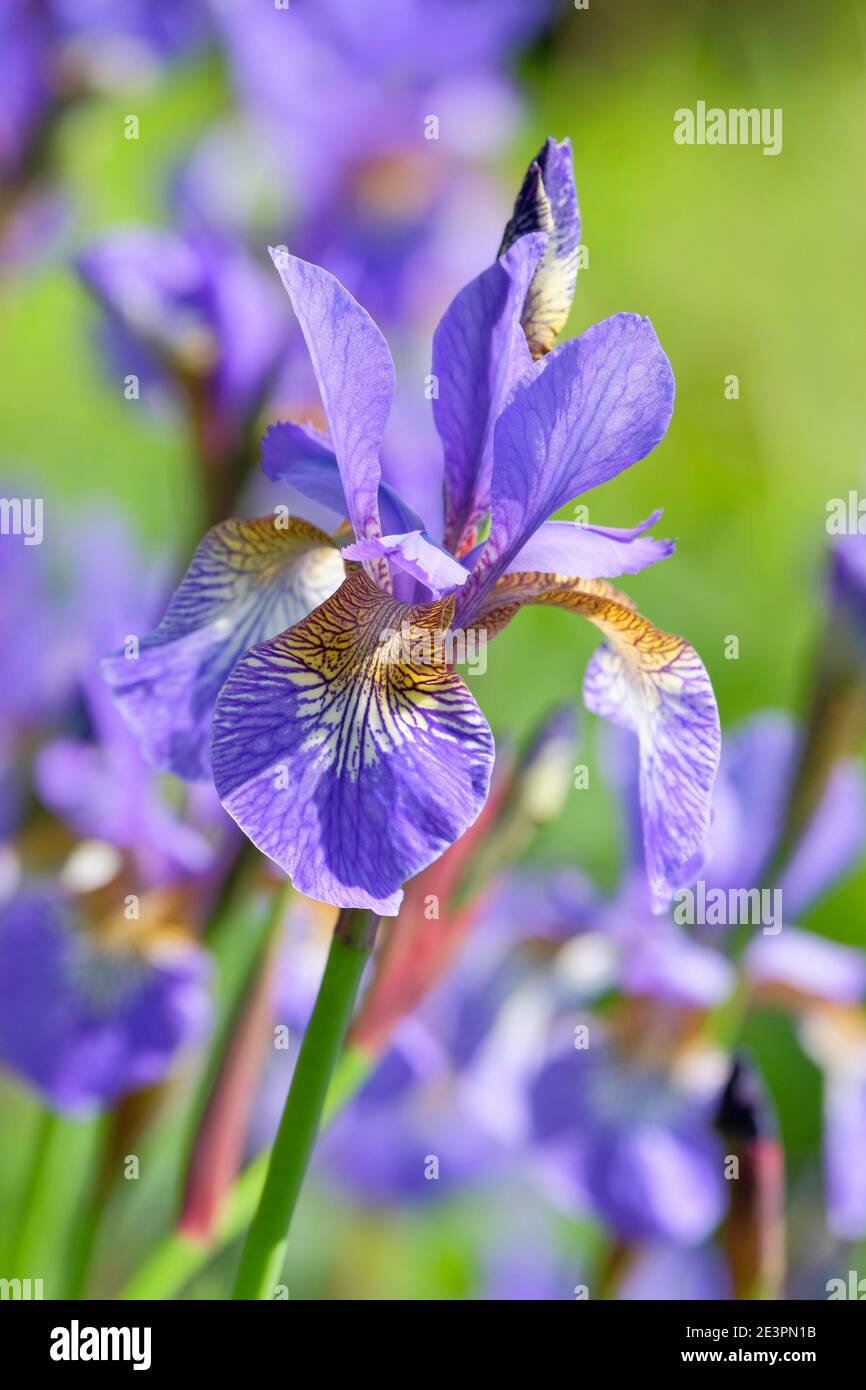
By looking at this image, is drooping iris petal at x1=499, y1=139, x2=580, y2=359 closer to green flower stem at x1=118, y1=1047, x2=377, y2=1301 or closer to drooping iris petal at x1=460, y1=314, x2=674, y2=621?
drooping iris petal at x1=460, y1=314, x2=674, y2=621

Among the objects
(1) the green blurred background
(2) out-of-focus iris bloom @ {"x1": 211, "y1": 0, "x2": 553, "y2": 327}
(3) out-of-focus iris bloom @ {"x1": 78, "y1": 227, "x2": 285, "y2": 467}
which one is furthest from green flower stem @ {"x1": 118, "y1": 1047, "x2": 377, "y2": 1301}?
(1) the green blurred background

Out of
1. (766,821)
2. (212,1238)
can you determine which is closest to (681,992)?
(766,821)

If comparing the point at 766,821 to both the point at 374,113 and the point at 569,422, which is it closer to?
the point at 569,422

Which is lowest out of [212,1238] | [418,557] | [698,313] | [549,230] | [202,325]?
[212,1238]

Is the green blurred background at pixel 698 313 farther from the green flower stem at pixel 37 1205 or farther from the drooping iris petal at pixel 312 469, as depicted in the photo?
the drooping iris petal at pixel 312 469
